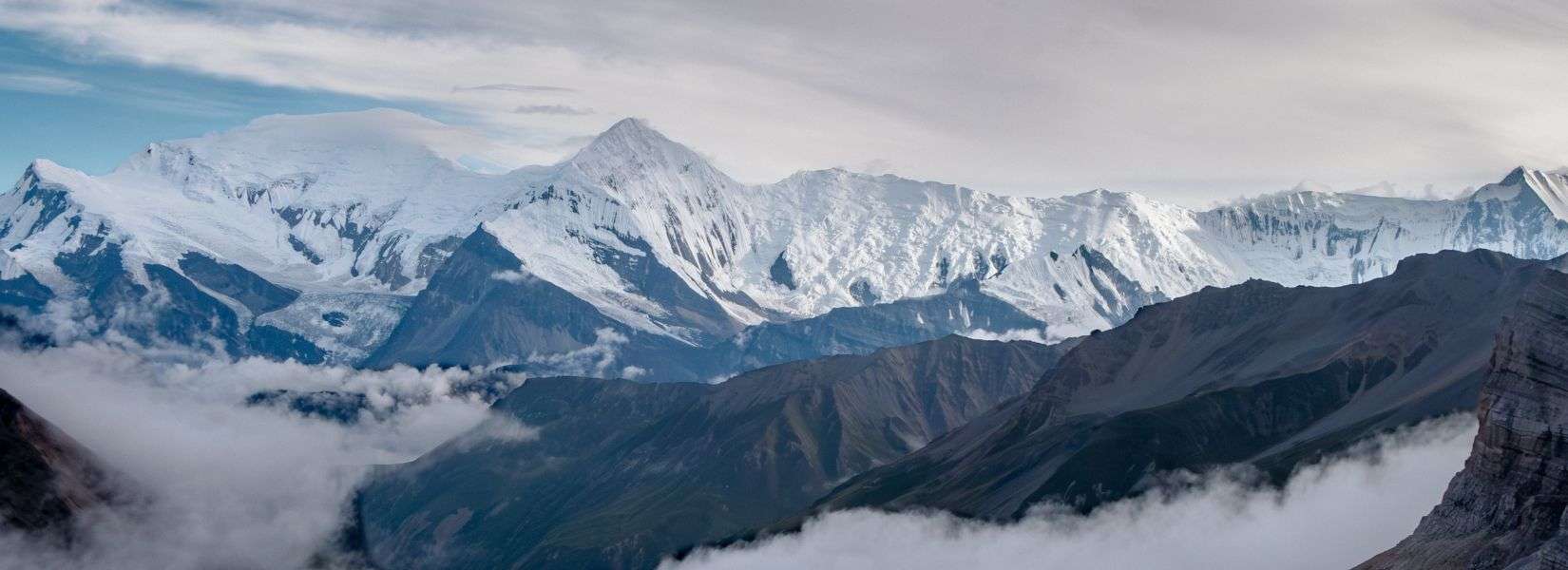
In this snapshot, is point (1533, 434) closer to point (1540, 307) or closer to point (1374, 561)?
point (1540, 307)

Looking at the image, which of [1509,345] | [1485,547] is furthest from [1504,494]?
[1509,345]

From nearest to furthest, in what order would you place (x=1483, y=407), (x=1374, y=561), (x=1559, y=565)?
(x=1559, y=565)
(x=1483, y=407)
(x=1374, y=561)

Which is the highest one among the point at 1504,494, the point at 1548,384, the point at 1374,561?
the point at 1548,384

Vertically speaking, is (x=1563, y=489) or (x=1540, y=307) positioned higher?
(x=1540, y=307)

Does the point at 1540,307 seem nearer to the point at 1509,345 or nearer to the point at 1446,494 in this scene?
the point at 1509,345

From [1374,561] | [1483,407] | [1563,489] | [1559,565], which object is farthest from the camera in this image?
[1374,561]

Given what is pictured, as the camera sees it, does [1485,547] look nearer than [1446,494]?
Yes
